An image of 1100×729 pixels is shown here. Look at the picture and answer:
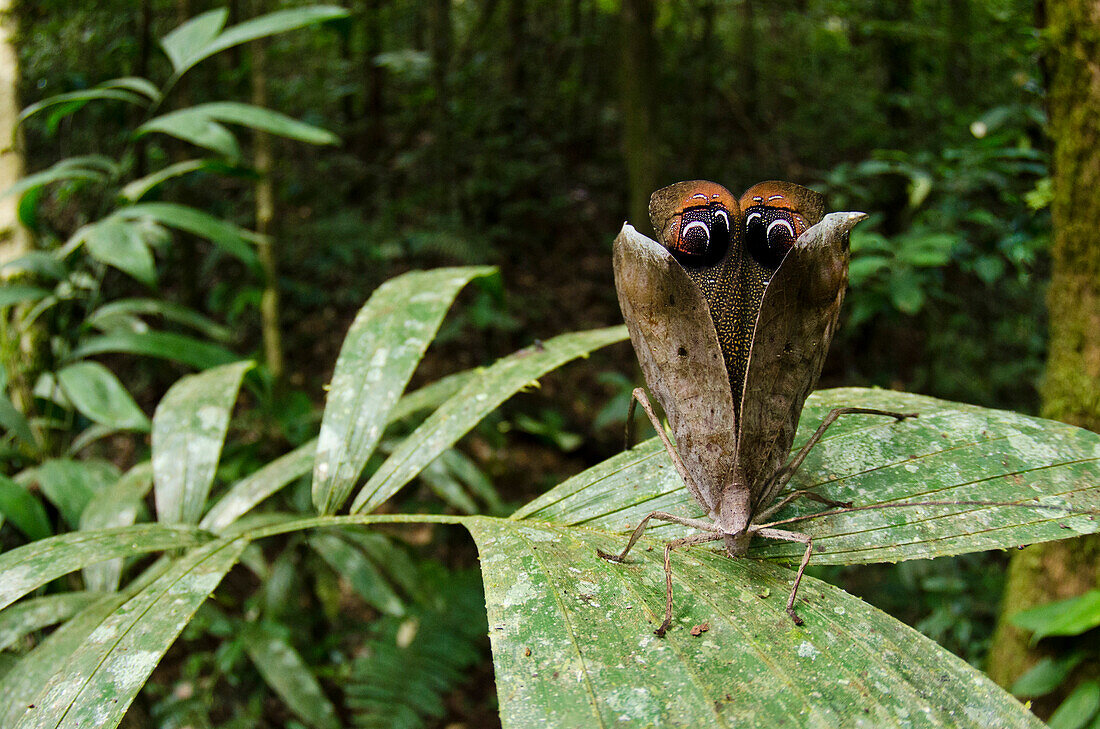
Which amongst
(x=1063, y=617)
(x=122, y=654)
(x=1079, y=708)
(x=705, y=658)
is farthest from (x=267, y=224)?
(x=1079, y=708)

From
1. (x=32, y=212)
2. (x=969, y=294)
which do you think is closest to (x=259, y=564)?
(x=32, y=212)

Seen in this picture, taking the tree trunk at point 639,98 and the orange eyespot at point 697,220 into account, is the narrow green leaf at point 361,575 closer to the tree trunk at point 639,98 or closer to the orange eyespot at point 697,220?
the orange eyespot at point 697,220

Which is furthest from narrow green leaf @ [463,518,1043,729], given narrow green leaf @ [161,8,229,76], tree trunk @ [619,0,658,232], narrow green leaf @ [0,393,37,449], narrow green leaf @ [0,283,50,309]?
tree trunk @ [619,0,658,232]

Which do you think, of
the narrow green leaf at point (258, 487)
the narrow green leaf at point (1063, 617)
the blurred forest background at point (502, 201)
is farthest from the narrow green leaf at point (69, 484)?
the narrow green leaf at point (1063, 617)

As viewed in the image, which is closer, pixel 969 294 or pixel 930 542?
pixel 930 542

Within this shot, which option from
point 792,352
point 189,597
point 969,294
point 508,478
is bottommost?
point 508,478

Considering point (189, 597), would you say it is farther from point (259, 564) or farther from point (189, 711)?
point (189, 711)

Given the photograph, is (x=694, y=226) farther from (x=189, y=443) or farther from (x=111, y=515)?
(x=111, y=515)

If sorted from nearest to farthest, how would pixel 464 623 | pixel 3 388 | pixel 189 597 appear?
pixel 189 597 → pixel 3 388 → pixel 464 623
